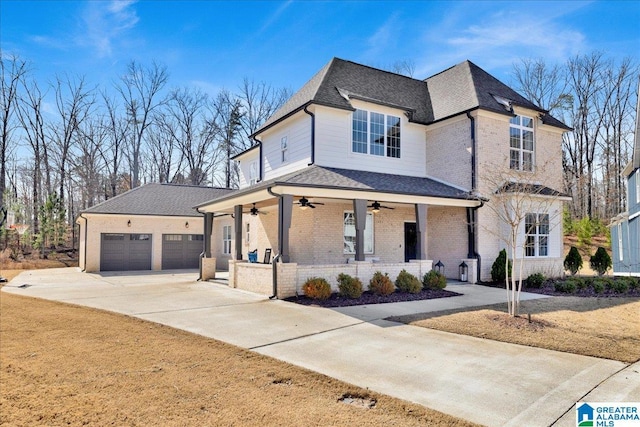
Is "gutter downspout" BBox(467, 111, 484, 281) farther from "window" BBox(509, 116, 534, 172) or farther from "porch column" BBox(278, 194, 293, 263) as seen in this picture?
"porch column" BBox(278, 194, 293, 263)

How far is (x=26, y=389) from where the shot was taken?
5.23 metres

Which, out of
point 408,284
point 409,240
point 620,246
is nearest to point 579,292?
point 408,284

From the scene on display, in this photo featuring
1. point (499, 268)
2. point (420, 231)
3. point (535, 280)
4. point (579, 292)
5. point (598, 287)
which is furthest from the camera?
point (499, 268)

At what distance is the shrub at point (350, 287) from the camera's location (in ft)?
37.4

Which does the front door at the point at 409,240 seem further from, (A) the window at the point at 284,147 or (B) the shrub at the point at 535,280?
(A) the window at the point at 284,147

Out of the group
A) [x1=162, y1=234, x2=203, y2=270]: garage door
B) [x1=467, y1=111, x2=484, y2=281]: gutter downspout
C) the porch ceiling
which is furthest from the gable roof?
[x1=162, y1=234, x2=203, y2=270]: garage door

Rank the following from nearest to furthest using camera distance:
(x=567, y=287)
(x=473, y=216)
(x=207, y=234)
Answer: (x=567, y=287), (x=473, y=216), (x=207, y=234)

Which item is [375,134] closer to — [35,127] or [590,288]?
[590,288]

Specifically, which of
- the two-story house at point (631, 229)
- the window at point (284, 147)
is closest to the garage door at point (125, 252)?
the window at point (284, 147)

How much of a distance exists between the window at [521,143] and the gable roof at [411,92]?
699 mm

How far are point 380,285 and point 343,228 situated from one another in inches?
154

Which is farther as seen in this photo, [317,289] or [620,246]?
[620,246]

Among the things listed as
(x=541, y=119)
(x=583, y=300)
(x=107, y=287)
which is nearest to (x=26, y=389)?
(x=107, y=287)

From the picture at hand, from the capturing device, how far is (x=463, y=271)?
608 inches
